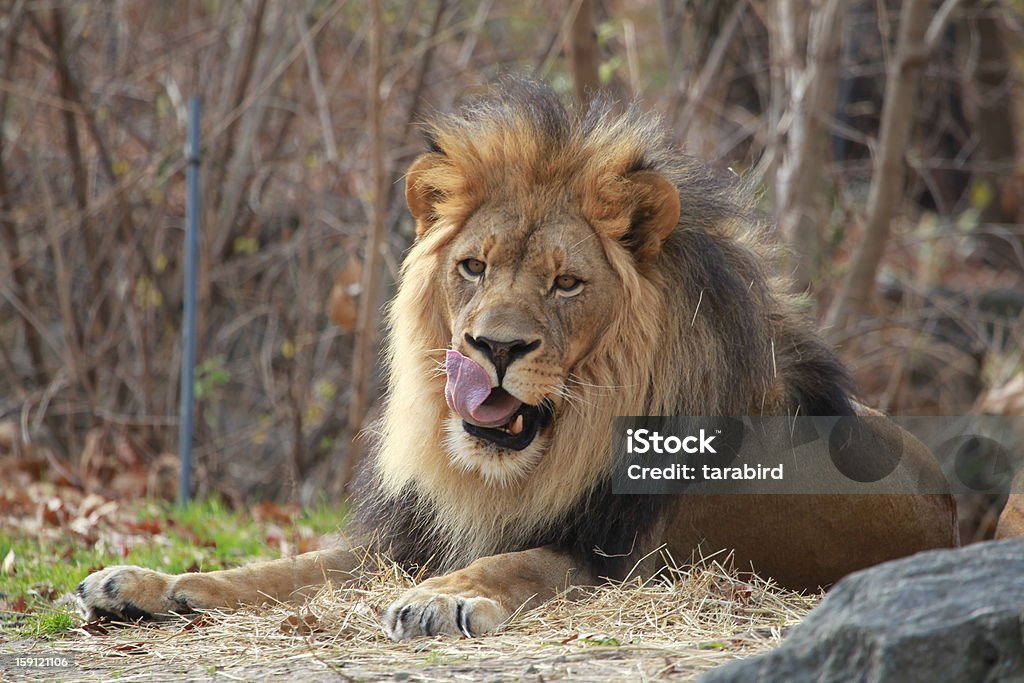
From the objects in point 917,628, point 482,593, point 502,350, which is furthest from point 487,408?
point 917,628

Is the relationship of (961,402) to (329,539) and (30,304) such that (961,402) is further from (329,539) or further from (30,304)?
(30,304)

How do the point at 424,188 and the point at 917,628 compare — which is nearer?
the point at 917,628

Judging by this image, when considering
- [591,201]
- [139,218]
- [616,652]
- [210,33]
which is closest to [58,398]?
[139,218]

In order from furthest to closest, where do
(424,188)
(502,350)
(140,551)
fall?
1. (140,551)
2. (424,188)
3. (502,350)

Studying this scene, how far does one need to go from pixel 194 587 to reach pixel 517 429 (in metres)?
1.06

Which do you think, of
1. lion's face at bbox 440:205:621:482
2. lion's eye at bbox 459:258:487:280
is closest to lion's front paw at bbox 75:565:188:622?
lion's face at bbox 440:205:621:482

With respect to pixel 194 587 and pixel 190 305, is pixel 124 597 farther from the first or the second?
pixel 190 305

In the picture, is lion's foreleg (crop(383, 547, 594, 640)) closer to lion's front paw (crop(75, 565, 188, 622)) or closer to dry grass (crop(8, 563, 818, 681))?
dry grass (crop(8, 563, 818, 681))

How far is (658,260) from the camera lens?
145 inches

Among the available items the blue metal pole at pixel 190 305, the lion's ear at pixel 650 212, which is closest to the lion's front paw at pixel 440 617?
the lion's ear at pixel 650 212

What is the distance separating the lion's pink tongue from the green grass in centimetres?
125

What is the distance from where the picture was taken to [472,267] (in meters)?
3.58

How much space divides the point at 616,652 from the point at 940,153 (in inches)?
437

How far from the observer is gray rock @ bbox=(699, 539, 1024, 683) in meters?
2.09
